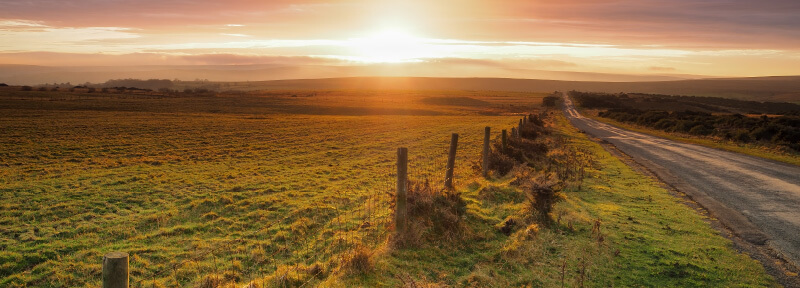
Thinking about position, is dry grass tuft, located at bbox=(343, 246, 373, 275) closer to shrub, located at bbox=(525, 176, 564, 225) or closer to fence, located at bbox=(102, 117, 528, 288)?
fence, located at bbox=(102, 117, 528, 288)

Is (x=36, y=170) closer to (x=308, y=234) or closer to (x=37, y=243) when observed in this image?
(x=37, y=243)

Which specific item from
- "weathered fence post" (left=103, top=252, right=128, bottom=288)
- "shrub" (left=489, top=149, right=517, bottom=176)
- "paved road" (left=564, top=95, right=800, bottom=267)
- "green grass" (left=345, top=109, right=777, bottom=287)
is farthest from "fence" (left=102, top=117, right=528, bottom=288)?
"paved road" (left=564, top=95, right=800, bottom=267)

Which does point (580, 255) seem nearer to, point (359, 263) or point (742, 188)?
point (359, 263)

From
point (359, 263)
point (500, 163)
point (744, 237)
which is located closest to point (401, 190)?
point (359, 263)

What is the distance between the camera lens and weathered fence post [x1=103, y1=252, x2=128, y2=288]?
3.55m

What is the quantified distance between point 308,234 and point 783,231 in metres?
10.9

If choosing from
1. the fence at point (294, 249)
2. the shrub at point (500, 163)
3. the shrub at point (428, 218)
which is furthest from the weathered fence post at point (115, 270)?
the shrub at point (500, 163)

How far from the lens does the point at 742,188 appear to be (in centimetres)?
1409

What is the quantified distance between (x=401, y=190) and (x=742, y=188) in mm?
13224

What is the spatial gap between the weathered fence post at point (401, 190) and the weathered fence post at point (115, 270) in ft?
15.2

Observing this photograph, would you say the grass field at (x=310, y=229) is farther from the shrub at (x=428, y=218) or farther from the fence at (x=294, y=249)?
the shrub at (x=428, y=218)

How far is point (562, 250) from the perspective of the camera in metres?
7.96

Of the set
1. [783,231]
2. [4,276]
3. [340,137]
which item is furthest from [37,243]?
[340,137]

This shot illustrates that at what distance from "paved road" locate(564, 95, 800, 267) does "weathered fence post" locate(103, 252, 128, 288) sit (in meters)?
10.3
